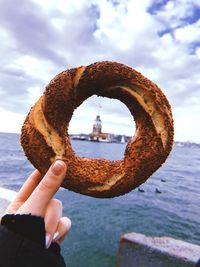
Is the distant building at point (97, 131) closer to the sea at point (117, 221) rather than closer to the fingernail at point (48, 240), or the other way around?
the sea at point (117, 221)

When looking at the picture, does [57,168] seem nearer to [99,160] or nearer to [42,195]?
[42,195]

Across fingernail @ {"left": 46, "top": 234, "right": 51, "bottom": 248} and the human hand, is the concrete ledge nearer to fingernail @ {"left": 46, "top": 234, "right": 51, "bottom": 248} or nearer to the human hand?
the human hand

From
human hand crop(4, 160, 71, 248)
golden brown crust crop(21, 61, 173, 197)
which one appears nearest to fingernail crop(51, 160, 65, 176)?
human hand crop(4, 160, 71, 248)

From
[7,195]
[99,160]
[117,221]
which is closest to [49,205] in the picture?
[99,160]

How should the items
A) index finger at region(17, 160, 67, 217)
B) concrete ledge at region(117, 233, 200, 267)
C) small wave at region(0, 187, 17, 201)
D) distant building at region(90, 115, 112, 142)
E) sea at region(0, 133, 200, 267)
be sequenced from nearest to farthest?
index finger at region(17, 160, 67, 217), concrete ledge at region(117, 233, 200, 267), small wave at region(0, 187, 17, 201), sea at region(0, 133, 200, 267), distant building at region(90, 115, 112, 142)

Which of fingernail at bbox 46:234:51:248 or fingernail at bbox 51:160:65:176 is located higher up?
fingernail at bbox 51:160:65:176

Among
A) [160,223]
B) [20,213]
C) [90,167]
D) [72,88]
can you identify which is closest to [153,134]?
[90,167]

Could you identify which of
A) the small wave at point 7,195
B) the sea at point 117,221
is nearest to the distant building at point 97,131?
the sea at point 117,221
